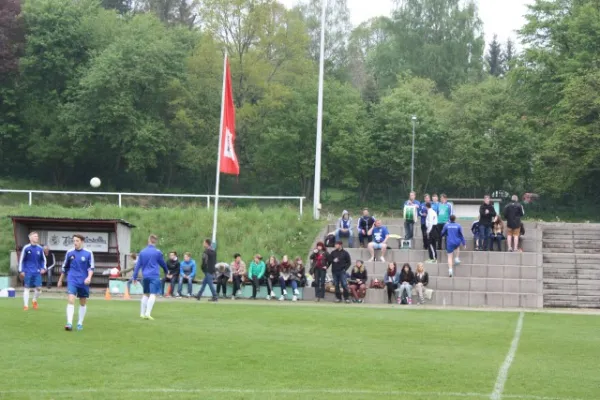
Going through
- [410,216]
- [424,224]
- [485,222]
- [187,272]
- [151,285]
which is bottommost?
[187,272]

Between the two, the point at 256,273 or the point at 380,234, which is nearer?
the point at 256,273

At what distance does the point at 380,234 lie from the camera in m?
33.6

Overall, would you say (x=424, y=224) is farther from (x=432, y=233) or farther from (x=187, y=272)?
(x=187, y=272)

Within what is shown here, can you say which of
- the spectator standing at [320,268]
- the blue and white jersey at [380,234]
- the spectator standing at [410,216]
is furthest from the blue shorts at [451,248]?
the spectator standing at [320,268]

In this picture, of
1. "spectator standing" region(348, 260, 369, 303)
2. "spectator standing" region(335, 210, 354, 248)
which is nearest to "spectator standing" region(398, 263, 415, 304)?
"spectator standing" region(348, 260, 369, 303)

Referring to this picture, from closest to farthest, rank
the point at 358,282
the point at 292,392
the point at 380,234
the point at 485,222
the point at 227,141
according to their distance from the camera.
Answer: the point at 292,392 < the point at 358,282 < the point at 485,222 < the point at 380,234 < the point at 227,141

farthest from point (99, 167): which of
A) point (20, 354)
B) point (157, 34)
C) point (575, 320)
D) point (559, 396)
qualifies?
point (559, 396)

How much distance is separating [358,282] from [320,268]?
4.27 feet

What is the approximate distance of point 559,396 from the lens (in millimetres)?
11164

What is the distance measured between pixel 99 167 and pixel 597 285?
4583 centimetres

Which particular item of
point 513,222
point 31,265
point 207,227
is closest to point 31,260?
point 31,265

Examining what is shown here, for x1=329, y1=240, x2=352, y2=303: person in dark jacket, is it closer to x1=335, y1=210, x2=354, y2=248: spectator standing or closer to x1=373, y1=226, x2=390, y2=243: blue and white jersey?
x1=373, y1=226, x2=390, y2=243: blue and white jersey

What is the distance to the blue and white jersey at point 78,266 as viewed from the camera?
1786 cm

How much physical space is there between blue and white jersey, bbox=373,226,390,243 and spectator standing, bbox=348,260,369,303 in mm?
2603
